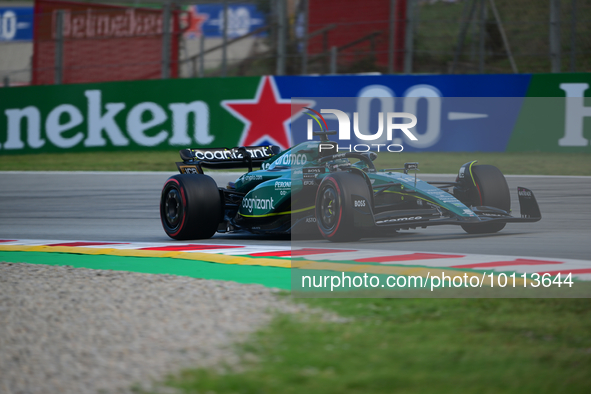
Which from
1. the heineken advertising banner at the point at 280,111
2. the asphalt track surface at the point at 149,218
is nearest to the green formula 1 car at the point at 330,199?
the asphalt track surface at the point at 149,218

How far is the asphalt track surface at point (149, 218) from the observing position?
669 cm

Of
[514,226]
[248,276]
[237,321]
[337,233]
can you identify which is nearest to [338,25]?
[514,226]

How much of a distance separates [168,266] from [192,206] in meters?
1.55

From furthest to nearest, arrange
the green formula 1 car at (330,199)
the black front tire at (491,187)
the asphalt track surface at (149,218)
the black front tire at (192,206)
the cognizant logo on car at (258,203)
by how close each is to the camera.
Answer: the black front tire at (192,206) → the cognizant logo on car at (258,203) → the black front tire at (491,187) → the asphalt track surface at (149,218) → the green formula 1 car at (330,199)

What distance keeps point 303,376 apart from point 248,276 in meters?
2.33

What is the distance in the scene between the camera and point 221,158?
8406 mm

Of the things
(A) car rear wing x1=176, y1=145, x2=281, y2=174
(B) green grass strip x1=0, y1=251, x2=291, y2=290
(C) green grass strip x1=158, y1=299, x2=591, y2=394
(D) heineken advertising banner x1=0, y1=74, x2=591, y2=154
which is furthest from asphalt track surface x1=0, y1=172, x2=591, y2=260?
(C) green grass strip x1=158, y1=299, x2=591, y2=394

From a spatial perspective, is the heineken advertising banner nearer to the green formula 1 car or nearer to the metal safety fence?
the metal safety fence

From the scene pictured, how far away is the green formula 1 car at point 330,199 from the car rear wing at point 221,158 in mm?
42

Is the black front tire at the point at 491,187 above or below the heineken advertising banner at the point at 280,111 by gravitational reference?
below

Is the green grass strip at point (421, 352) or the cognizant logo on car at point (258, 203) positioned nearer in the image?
the green grass strip at point (421, 352)

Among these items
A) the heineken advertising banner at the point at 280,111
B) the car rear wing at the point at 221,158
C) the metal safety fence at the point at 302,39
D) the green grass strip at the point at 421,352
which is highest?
the metal safety fence at the point at 302,39

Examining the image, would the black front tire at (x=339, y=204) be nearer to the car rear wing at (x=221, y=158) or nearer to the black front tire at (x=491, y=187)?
the black front tire at (x=491, y=187)

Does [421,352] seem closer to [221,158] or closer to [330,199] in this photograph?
[330,199]
